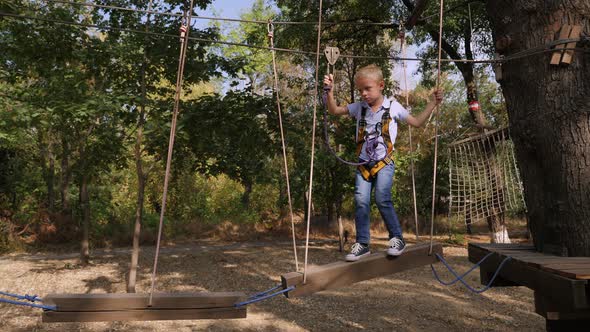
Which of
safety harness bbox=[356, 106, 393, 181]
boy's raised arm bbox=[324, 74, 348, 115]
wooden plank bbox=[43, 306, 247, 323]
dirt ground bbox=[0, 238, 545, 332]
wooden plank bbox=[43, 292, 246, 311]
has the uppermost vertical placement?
boy's raised arm bbox=[324, 74, 348, 115]

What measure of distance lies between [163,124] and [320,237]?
976 centimetres

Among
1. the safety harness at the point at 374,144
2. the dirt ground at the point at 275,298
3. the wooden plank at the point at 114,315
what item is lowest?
the dirt ground at the point at 275,298

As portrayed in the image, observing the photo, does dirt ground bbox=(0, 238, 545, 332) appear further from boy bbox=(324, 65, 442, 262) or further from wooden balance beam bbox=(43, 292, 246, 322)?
wooden balance beam bbox=(43, 292, 246, 322)

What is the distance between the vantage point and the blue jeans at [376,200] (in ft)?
11.9

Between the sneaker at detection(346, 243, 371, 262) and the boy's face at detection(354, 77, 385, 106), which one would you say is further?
the boy's face at detection(354, 77, 385, 106)

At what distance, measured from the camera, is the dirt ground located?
671cm

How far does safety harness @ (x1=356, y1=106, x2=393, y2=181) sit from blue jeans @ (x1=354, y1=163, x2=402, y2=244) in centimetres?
4

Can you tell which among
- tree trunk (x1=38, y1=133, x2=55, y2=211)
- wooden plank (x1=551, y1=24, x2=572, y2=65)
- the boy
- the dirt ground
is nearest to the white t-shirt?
the boy

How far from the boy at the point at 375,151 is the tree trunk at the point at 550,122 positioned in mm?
675

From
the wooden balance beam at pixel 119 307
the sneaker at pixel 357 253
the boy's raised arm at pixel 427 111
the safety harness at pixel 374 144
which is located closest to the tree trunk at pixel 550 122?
the boy's raised arm at pixel 427 111

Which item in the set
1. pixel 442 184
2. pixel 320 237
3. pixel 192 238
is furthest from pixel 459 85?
pixel 192 238

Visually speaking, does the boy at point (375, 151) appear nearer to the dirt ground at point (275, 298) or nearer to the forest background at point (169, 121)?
the forest background at point (169, 121)

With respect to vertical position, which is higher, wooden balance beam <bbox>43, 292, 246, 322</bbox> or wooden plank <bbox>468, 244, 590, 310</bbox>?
wooden plank <bbox>468, 244, 590, 310</bbox>

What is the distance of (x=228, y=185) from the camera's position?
2356 centimetres
